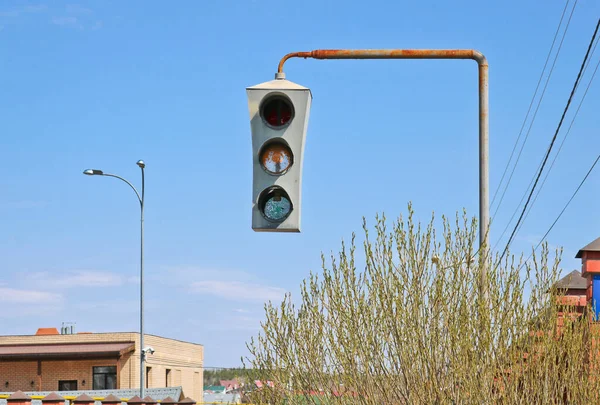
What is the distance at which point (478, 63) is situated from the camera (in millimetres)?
9367

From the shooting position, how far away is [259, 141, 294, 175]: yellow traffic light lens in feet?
20.3

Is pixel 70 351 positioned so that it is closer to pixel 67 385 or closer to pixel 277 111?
pixel 67 385

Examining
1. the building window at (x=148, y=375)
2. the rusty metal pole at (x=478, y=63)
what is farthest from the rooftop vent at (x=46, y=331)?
the rusty metal pole at (x=478, y=63)

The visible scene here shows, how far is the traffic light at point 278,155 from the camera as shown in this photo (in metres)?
6.17

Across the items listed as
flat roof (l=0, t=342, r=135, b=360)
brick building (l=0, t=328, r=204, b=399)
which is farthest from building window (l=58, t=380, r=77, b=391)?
flat roof (l=0, t=342, r=135, b=360)

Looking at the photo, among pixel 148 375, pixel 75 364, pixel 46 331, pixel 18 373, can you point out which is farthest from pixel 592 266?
pixel 46 331

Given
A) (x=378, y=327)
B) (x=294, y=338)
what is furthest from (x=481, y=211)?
(x=294, y=338)

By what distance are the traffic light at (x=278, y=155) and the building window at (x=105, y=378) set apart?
46.1m

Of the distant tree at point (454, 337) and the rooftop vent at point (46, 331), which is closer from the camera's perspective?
the distant tree at point (454, 337)

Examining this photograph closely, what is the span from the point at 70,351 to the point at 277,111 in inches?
1808

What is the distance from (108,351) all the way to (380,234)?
39296 mm

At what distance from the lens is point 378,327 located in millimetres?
12922

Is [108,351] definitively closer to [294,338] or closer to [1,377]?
[1,377]

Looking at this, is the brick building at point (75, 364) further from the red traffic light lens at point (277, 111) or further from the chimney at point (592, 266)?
the red traffic light lens at point (277, 111)
